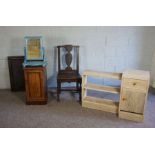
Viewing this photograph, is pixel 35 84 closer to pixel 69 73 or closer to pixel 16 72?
pixel 69 73

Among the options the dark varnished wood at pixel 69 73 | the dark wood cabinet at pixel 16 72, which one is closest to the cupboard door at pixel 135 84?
the dark varnished wood at pixel 69 73

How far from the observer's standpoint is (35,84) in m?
2.95

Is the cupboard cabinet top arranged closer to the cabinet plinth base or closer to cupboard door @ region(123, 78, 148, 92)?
cupboard door @ region(123, 78, 148, 92)

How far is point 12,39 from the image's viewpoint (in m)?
3.50

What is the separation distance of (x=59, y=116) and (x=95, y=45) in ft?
5.13

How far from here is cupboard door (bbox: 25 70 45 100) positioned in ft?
9.50

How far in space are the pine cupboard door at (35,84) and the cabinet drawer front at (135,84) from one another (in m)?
1.26

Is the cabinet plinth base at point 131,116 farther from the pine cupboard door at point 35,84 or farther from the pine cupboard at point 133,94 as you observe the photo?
the pine cupboard door at point 35,84

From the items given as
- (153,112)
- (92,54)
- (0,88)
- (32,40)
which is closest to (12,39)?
(32,40)

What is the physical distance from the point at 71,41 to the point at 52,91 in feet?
3.42

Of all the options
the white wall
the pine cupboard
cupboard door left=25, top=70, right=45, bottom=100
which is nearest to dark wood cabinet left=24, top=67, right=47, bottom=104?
cupboard door left=25, top=70, right=45, bottom=100

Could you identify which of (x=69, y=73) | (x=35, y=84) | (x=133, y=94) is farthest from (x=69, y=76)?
(x=133, y=94)

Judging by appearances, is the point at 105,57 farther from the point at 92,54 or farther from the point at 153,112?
the point at 153,112

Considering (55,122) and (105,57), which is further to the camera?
(105,57)
